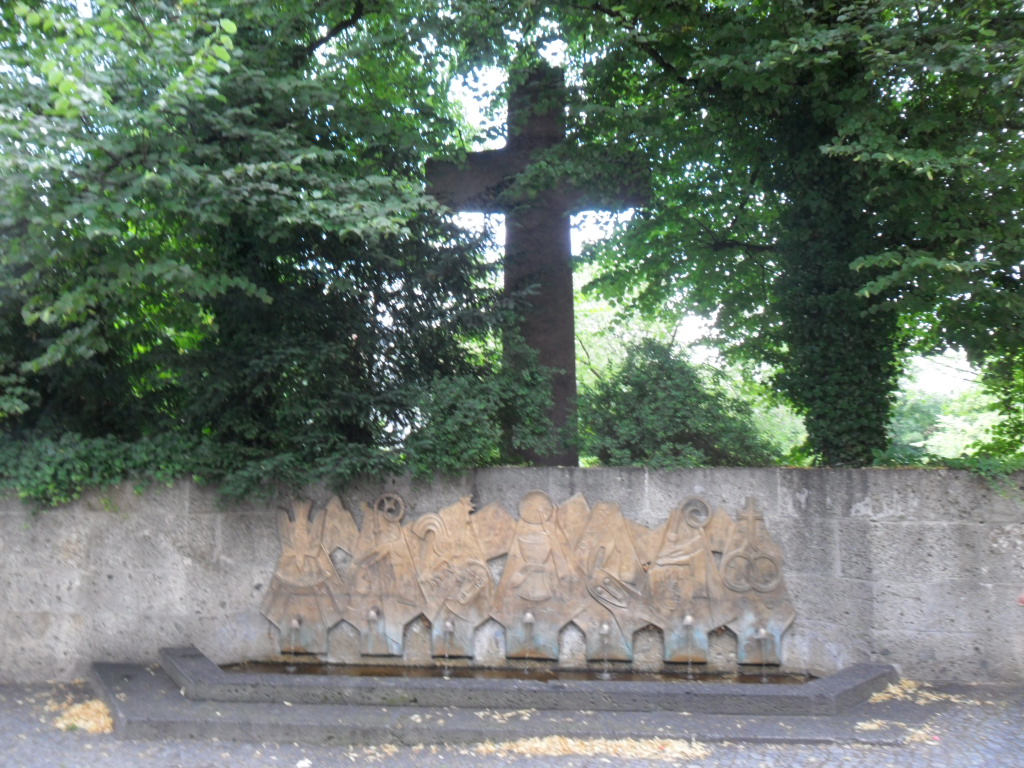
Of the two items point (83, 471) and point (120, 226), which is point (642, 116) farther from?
point (83, 471)

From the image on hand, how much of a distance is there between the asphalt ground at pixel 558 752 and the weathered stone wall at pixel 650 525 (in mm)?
972

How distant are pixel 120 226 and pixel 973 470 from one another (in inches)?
268

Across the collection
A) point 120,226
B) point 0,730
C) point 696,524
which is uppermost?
point 120,226

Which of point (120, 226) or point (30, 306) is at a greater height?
point (120, 226)

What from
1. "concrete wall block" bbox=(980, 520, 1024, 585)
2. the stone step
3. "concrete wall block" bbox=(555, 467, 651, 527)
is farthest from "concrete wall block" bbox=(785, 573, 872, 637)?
"concrete wall block" bbox=(555, 467, 651, 527)

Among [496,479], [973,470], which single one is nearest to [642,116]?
[496,479]

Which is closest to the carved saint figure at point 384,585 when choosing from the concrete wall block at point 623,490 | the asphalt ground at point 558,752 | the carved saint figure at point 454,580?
the carved saint figure at point 454,580

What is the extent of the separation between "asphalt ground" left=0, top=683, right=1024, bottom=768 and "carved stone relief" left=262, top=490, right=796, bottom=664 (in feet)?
4.98

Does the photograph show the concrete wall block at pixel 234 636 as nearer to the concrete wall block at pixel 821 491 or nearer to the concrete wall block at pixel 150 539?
the concrete wall block at pixel 150 539

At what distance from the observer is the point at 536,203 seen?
9.09 metres

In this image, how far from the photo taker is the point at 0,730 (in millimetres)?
6461

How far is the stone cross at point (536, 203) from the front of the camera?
28.7 ft

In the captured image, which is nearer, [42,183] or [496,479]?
[42,183]

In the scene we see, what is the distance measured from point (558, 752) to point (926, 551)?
11.3 ft
